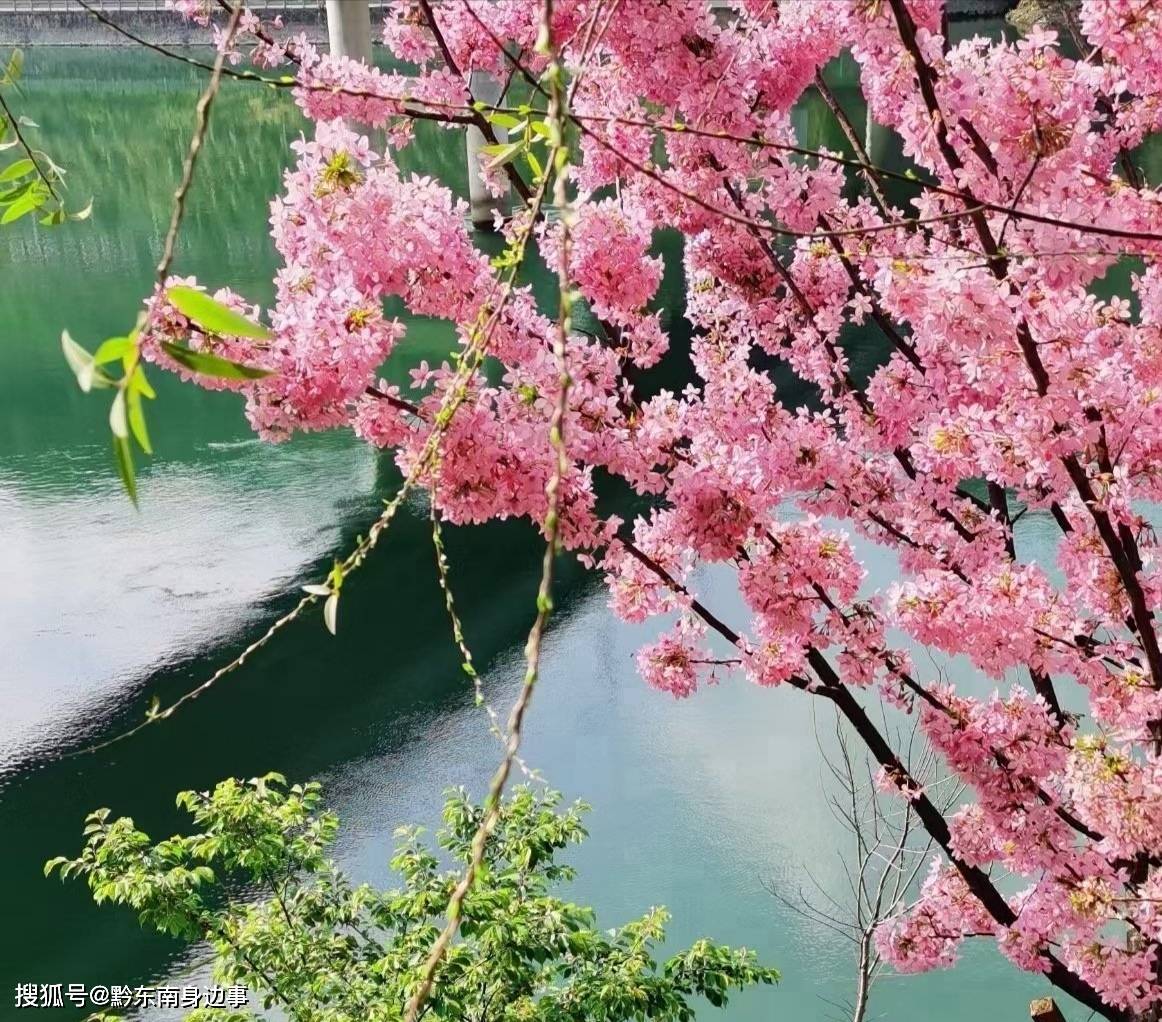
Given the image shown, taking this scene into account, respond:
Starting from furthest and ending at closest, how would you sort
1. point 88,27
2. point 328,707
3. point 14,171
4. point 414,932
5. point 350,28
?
point 88,27, point 350,28, point 328,707, point 414,932, point 14,171

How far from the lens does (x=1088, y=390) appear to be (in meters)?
1.54

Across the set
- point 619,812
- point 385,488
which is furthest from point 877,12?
point 385,488

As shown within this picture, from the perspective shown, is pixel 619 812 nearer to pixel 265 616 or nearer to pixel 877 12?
pixel 265 616

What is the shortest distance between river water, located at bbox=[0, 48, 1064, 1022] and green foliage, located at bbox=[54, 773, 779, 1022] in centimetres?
120

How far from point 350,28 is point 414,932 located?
9.95 m

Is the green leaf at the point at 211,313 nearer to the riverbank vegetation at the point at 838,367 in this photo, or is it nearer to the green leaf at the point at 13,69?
the green leaf at the point at 13,69

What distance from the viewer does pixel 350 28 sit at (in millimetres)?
10695

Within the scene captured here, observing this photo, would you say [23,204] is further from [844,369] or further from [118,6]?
[118,6]

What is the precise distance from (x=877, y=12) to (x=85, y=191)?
1273cm

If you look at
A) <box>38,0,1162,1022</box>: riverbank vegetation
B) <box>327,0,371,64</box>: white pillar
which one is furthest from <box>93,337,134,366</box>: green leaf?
<box>327,0,371,64</box>: white pillar

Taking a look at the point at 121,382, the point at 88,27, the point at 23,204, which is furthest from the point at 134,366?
the point at 88,27

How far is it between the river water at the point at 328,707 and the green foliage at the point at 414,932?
1.20 m

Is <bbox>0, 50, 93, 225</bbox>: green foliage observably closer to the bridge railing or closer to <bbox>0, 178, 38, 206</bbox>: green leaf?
<bbox>0, 178, 38, 206</bbox>: green leaf

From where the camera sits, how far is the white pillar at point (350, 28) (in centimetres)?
1048
